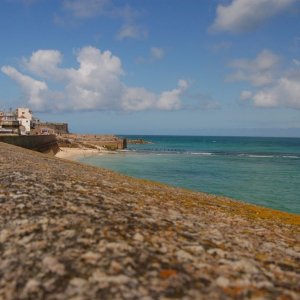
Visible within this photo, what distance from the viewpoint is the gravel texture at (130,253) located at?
5086mm

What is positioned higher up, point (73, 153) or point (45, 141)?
point (45, 141)

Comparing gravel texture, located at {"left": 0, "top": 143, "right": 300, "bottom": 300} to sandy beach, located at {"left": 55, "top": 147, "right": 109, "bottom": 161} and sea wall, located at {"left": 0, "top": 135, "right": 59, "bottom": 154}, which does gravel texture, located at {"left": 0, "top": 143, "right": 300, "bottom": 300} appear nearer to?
sea wall, located at {"left": 0, "top": 135, "right": 59, "bottom": 154}

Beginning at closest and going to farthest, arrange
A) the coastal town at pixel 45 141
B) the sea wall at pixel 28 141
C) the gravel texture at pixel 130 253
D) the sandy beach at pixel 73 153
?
the gravel texture at pixel 130 253, the sea wall at pixel 28 141, the coastal town at pixel 45 141, the sandy beach at pixel 73 153

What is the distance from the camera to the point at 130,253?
6094 millimetres

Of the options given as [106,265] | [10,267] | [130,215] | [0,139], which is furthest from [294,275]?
[0,139]

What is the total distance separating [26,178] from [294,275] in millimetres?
9057

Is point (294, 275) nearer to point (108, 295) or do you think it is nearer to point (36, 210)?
point (108, 295)

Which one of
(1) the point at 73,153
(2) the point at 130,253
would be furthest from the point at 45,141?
(2) the point at 130,253

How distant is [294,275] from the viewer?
237 inches

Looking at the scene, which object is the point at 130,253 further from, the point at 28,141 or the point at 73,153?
the point at 73,153

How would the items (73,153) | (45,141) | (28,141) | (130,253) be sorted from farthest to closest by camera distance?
(73,153), (45,141), (28,141), (130,253)

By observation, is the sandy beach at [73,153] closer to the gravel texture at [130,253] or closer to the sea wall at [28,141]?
the sea wall at [28,141]

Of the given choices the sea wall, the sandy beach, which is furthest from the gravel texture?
the sandy beach

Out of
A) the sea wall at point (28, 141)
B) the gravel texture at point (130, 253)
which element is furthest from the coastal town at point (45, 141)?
the gravel texture at point (130, 253)
